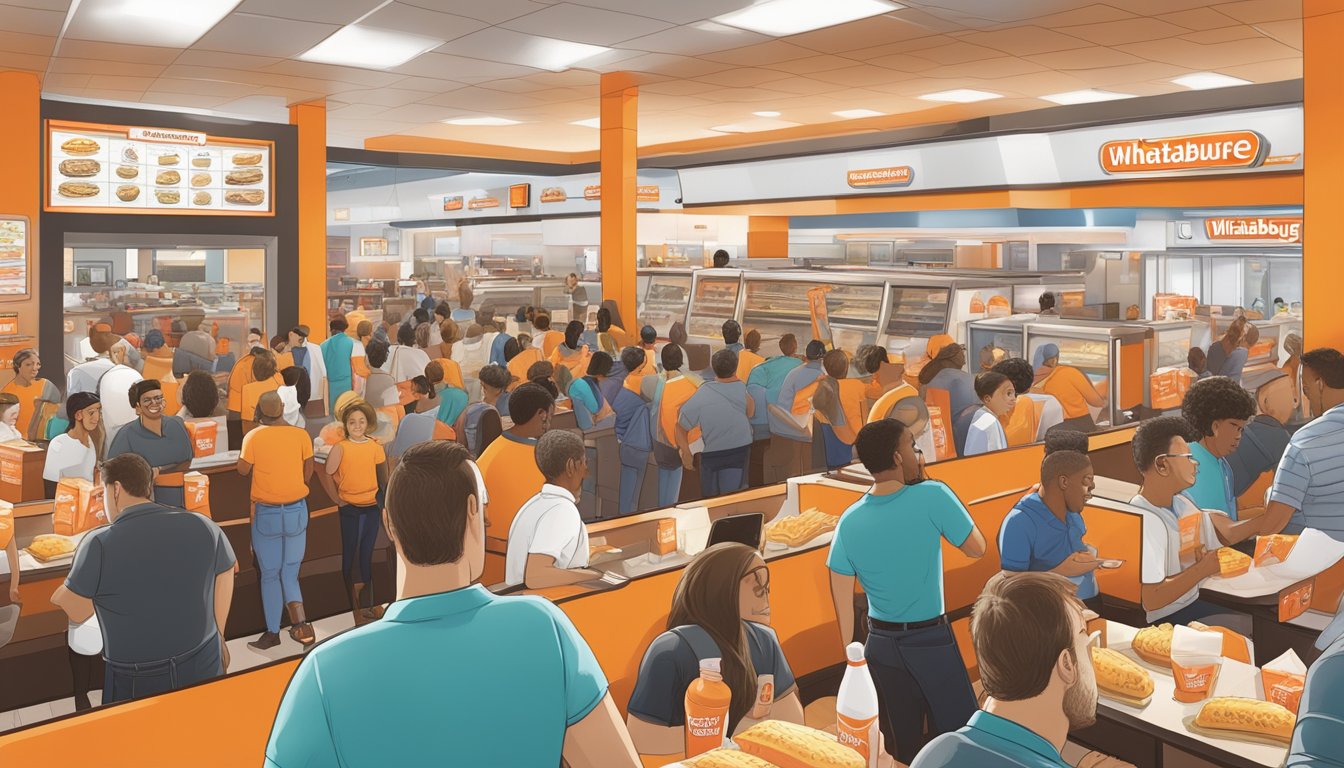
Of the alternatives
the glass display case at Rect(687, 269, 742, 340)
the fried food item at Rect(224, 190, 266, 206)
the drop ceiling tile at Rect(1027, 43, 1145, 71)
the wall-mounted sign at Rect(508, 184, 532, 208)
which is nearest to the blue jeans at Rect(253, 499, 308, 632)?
the fried food item at Rect(224, 190, 266, 206)

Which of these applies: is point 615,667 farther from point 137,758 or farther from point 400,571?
point 400,571

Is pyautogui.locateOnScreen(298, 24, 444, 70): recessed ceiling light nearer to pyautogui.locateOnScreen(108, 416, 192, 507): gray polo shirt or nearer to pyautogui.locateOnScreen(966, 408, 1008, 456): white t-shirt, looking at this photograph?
pyautogui.locateOnScreen(108, 416, 192, 507): gray polo shirt

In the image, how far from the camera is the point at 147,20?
7.33 meters

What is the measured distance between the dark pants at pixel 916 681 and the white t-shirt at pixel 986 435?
8.56ft

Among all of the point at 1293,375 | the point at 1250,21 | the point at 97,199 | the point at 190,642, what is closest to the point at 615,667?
the point at 190,642

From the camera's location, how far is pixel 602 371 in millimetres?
7387

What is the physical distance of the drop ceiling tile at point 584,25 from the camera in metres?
7.04

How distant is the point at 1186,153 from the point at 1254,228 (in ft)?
18.2

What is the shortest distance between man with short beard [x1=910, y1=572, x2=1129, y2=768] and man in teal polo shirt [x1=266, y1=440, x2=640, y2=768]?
673 mm

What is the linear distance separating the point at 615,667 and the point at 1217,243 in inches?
521

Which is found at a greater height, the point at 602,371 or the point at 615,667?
the point at 602,371

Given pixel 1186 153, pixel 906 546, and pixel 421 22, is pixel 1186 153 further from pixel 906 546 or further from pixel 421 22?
pixel 906 546

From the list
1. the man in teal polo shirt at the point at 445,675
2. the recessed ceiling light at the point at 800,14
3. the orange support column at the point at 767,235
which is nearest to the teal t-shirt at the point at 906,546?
the man in teal polo shirt at the point at 445,675

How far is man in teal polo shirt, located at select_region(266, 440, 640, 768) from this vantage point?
5.08 feet
